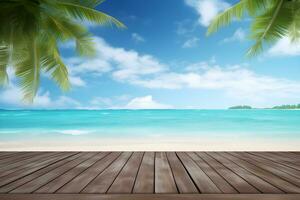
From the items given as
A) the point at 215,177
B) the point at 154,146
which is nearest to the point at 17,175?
the point at 215,177

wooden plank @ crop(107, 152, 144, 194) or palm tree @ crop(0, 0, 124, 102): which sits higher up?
palm tree @ crop(0, 0, 124, 102)

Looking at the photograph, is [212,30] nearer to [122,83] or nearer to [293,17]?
[293,17]

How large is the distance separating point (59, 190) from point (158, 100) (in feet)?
113

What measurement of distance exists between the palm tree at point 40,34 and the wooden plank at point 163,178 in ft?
9.03

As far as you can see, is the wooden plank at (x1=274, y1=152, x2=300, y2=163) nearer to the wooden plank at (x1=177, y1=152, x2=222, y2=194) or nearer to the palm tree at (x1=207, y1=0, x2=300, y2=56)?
the wooden plank at (x1=177, y1=152, x2=222, y2=194)

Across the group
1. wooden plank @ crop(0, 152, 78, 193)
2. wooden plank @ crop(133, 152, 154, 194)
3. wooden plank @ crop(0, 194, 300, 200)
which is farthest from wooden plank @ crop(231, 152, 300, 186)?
wooden plank @ crop(0, 152, 78, 193)

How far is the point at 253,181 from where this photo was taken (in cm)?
270

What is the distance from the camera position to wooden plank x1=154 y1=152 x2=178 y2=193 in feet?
7.96

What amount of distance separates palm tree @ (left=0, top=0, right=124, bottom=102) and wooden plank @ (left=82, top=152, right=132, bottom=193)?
2559mm

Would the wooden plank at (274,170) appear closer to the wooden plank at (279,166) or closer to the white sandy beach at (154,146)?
the wooden plank at (279,166)

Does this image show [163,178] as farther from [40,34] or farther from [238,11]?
[40,34]

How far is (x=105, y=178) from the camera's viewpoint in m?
2.84

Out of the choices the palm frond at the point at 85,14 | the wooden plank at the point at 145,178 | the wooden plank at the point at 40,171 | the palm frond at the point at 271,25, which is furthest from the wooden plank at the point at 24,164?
the palm frond at the point at 271,25

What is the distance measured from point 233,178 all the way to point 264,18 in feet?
13.0
